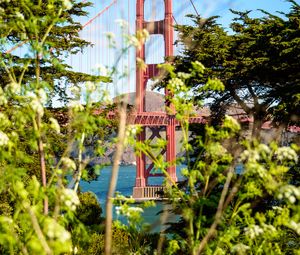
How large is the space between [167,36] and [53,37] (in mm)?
29385

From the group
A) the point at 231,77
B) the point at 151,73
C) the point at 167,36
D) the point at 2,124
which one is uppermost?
the point at 167,36

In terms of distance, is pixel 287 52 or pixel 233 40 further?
pixel 233 40

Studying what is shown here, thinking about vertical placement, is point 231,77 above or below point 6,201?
above

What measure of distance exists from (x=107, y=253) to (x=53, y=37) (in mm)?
11976

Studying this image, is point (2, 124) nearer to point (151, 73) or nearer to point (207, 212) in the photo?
point (207, 212)

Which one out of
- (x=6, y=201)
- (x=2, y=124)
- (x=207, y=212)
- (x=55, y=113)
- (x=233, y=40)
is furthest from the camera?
(x=55, y=113)

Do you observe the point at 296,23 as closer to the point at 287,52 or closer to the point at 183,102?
the point at 287,52

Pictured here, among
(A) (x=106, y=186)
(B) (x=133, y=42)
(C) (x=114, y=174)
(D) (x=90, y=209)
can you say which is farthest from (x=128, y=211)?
(A) (x=106, y=186)

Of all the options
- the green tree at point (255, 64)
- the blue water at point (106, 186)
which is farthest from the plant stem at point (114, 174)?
the blue water at point (106, 186)

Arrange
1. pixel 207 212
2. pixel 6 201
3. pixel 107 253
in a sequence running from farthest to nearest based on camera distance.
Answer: pixel 6 201
pixel 207 212
pixel 107 253

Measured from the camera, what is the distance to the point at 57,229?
1.93 m

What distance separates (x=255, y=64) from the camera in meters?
11.0

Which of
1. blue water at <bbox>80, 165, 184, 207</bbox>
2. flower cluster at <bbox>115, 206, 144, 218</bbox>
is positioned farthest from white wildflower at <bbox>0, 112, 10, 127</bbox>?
blue water at <bbox>80, 165, 184, 207</bbox>

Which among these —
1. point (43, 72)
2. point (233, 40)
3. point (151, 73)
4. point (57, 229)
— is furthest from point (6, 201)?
point (151, 73)
